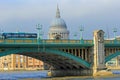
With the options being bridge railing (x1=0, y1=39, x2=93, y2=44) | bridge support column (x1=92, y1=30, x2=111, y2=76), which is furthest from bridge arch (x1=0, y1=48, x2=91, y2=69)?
bridge support column (x1=92, y1=30, x2=111, y2=76)

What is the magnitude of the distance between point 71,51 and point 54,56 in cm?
506

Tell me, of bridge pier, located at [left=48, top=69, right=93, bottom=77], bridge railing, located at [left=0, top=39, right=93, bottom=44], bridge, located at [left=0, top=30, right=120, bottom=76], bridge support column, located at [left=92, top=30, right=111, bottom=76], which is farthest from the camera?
bridge pier, located at [left=48, top=69, right=93, bottom=77]

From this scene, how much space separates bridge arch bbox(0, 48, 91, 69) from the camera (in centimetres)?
11563

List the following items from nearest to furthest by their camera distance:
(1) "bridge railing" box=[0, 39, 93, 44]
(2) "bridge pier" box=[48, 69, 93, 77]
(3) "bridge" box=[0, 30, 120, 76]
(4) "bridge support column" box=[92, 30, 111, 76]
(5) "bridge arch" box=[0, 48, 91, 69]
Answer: (1) "bridge railing" box=[0, 39, 93, 44], (3) "bridge" box=[0, 30, 120, 76], (5) "bridge arch" box=[0, 48, 91, 69], (4) "bridge support column" box=[92, 30, 111, 76], (2) "bridge pier" box=[48, 69, 93, 77]

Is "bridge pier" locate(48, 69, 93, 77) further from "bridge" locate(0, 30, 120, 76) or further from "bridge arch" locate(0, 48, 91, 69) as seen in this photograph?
"bridge arch" locate(0, 48, 91, 69)

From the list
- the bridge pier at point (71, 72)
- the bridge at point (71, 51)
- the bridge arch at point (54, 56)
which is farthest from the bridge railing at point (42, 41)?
the bridge pier at point (71, 72)

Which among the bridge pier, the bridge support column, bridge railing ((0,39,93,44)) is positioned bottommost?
the bridge pier

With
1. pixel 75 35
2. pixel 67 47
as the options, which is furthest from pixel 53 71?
pixel 67 47

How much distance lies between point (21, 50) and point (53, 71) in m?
30.6

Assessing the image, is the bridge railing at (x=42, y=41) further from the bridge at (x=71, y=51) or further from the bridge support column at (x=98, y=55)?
the bridge support column at (x=98, y=55)

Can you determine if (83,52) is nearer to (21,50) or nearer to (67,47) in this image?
(67,47)

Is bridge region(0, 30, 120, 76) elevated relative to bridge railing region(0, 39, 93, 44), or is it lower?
lower

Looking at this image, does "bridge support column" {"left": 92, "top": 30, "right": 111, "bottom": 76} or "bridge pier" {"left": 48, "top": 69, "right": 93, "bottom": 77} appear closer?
"bridge support column" {"left": 92, "top": 30, "right": 111, "bottom": 76}

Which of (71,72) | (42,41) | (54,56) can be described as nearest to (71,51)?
(54,56)
